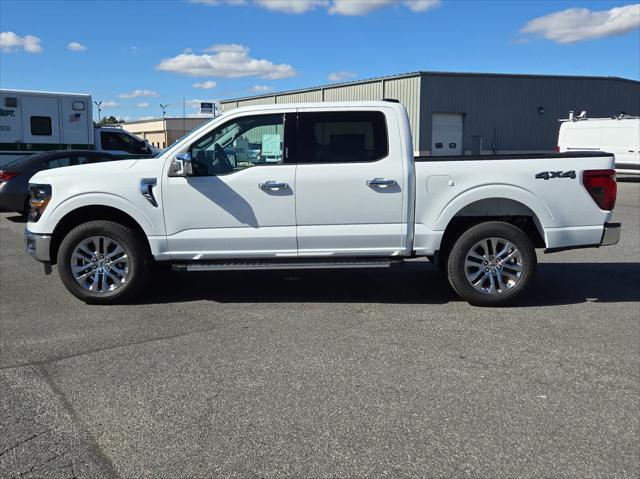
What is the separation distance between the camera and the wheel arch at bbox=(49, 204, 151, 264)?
6230 millimetres

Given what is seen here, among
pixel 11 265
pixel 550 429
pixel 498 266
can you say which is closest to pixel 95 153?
pixel 11 265

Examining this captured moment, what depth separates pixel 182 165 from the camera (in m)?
5.90

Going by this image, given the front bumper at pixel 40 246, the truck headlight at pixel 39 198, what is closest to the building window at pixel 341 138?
the truck headlight at pixel 39 198

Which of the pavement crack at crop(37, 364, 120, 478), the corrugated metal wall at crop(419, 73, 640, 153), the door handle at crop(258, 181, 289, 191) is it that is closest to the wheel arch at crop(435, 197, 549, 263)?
the door handle at crop(258, 181, 289, 191)

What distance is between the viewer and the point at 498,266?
20.2 ft

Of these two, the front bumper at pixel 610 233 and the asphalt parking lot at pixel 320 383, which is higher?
the front bumper at pixel 610 233

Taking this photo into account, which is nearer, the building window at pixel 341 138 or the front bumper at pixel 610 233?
the building window at pixel 341 138

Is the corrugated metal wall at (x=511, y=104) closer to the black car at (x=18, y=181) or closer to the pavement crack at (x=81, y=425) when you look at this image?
the black car at (x=18, y=181)

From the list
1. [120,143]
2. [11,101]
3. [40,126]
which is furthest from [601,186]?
[120,143]

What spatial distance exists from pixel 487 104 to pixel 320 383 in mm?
31227

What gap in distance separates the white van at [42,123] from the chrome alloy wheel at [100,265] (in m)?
11.9

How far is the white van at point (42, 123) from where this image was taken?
1664cm

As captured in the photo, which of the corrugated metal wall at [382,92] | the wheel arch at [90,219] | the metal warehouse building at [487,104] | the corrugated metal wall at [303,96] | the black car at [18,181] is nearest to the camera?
the wheel arch at [90,219]

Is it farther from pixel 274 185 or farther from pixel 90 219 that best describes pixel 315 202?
pixel 90 219
